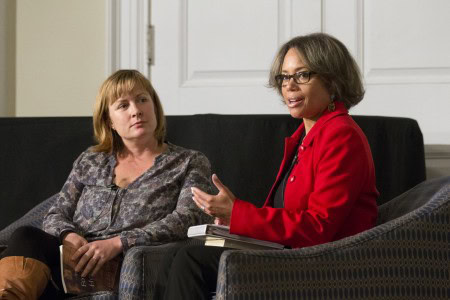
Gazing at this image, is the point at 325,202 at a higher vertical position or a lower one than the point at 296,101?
lower

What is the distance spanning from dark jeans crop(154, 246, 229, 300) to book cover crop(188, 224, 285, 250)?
0.03m

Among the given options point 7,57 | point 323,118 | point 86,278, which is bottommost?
point 86,278

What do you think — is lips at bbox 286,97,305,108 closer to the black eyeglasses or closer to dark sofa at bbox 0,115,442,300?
the black eyeglasses

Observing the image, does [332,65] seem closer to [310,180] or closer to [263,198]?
[310,180]

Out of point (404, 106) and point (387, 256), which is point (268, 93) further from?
point (387, 256)

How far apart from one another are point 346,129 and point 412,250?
0.36 metres

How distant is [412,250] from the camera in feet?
6.56

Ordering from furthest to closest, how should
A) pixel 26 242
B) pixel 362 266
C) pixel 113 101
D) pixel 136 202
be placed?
1. pixel 113 101
2. pixel 136 202
3. pixel 26 242
4. pixel 362 266

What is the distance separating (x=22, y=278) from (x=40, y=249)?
7.4 inches

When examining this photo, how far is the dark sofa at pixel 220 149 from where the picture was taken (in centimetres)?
302

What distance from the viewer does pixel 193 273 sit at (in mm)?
2020

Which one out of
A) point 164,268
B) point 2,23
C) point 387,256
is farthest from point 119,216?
point 2,23

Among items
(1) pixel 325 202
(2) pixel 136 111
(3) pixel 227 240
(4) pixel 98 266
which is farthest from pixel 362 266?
(2) pixel 136 111

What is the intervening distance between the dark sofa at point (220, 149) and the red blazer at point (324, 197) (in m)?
0.76
